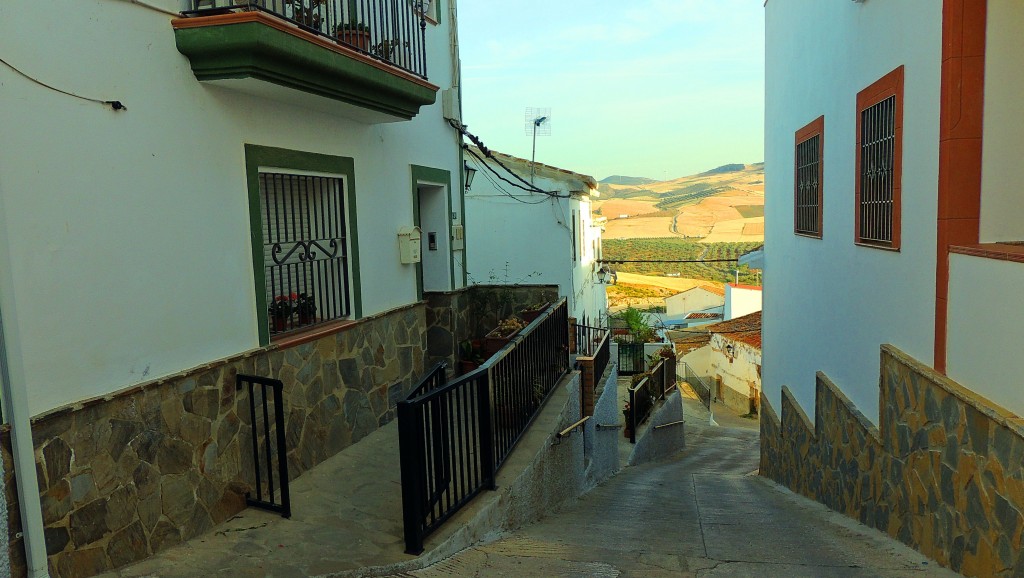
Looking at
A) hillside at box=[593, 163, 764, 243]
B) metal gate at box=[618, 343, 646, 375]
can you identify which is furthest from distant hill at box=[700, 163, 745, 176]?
metal gate at box=[618, 343, 646, 375]

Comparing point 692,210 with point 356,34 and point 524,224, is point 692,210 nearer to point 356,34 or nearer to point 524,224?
point 524,224

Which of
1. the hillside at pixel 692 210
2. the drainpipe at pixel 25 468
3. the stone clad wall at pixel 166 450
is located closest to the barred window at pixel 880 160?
the stone clad wall at pixel 166 450

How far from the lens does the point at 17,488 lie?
3.54 meters

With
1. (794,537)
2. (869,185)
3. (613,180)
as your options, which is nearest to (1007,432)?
(794,537)

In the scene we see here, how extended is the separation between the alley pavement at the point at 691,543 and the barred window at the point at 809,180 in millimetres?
3401

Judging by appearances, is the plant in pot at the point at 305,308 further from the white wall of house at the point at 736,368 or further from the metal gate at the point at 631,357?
the white wall of house at the point at 736,368

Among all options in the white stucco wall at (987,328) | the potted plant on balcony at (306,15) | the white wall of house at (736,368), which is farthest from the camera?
the white wall of house at (736,368)

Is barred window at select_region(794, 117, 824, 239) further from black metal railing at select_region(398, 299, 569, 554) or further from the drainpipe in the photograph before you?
the drainpipe

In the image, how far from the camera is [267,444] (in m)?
5.12

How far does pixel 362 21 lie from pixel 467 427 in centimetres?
369

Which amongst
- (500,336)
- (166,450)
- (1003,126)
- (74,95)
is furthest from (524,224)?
(74,95)

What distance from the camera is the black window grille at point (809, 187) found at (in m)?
8.56

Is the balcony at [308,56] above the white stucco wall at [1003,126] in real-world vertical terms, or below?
above

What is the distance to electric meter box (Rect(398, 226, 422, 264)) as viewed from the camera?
793 centimetres
